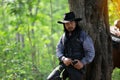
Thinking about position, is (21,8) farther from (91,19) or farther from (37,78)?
(91,19)

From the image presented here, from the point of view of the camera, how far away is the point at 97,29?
817 cm

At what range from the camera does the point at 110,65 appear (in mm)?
8414

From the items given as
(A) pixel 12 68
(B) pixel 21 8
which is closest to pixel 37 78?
(A) pixel 12 68

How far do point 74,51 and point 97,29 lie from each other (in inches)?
37.9

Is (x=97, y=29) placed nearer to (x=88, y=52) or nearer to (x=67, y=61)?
(x=88, y=52)

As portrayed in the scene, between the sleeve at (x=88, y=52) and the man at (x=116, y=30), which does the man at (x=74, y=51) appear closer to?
the sleeve at (x=88, y=52)

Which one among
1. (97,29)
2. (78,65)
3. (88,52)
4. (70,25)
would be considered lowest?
(78,65)

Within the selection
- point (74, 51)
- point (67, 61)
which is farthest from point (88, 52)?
point (67, 61)

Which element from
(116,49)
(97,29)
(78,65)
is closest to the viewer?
(78,65)

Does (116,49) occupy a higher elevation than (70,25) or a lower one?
lower

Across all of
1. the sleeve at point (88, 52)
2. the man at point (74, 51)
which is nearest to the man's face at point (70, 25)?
the man at point (74, 51)

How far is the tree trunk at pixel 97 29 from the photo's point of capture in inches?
318

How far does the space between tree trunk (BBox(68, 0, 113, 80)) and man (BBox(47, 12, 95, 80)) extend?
47cm

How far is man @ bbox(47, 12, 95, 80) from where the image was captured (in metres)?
7.47
